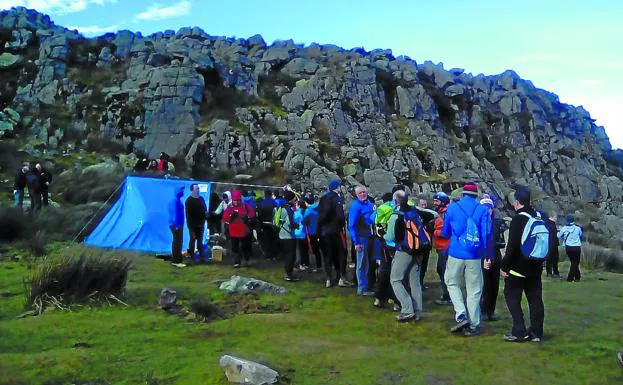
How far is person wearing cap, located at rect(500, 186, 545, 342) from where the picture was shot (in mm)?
6871

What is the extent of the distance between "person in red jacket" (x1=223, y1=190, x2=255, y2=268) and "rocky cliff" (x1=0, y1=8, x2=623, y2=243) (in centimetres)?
2142

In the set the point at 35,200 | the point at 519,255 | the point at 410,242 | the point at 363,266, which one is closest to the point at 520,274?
the point at 519,255

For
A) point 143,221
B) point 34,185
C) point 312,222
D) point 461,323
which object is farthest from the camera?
point 34,185

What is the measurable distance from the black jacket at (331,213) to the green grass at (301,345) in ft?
4.57

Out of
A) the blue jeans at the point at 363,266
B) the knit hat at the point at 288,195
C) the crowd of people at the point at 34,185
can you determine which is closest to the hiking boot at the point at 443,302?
the blue jeans at the point at 363,266

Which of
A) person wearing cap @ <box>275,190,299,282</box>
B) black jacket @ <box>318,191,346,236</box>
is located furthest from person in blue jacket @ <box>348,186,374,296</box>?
person wearing cap @ <box>275,190,299,282</box>

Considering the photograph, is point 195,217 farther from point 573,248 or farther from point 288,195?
point 573,248

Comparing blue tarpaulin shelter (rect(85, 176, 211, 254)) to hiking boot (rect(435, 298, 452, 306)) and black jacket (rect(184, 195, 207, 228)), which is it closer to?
black jacket (rect(184, 195, 207, 228))

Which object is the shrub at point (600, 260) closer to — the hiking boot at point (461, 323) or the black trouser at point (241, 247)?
the black trouser at point (241, 247)

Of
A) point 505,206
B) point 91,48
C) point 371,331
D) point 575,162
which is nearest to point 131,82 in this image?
point 91,48

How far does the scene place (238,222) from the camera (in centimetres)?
1254

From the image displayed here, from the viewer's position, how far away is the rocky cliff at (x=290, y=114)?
121ft

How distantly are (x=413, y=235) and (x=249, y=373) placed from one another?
352 cm

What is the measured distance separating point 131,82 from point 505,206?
2906cm
